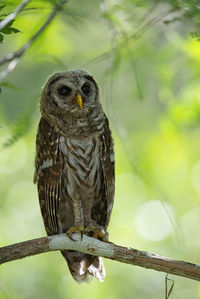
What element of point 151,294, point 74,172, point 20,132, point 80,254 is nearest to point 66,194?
point 74,172

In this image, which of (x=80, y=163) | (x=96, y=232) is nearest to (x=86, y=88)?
(x=80, y=163)

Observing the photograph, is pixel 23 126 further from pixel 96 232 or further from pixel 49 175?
pixel 96 232

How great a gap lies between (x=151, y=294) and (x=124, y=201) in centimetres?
135

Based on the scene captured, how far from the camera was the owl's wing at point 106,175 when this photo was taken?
4.04 m

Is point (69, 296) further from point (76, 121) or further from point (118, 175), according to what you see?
point (76, 121)

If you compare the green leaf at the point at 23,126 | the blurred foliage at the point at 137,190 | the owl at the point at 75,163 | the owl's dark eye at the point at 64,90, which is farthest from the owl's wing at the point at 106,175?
the green leaf at the point at 23,126

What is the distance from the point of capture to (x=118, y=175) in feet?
20.0

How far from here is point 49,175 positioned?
396 centimetres

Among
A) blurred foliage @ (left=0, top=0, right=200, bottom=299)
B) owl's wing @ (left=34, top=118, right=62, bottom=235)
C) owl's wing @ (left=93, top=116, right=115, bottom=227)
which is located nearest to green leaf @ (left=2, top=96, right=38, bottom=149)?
owl's wing @ (left=34, top=118, right=62, bottom=235)

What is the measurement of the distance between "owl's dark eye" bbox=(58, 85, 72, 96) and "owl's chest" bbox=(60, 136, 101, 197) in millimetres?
348

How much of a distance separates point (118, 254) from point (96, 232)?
2.57ft

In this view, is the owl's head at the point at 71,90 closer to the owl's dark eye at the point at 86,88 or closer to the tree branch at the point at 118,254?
the owl's dark eye at the point at 86,88

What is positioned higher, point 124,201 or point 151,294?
point 124,201

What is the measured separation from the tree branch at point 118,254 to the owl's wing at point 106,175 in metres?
0.74
